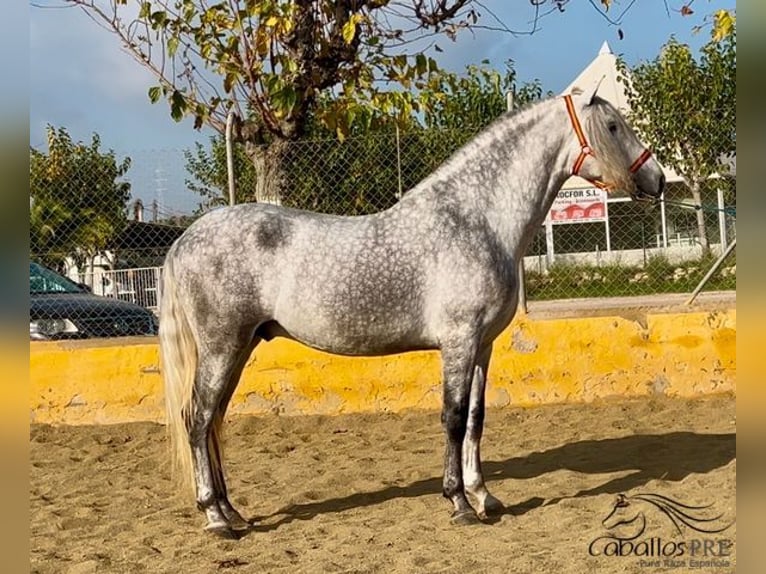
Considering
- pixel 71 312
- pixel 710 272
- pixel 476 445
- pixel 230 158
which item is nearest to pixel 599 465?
pixel 476 445

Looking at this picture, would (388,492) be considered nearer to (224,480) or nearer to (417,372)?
(224,480)

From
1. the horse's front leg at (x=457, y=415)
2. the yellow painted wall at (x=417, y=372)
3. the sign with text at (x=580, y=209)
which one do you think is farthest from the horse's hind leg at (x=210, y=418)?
the sign with text at (x=580, y=209)

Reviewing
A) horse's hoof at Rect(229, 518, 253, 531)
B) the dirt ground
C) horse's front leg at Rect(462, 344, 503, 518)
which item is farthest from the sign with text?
horse's hoof at Rect(229, 518, 253, 531)

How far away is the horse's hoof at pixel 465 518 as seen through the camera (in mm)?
4211

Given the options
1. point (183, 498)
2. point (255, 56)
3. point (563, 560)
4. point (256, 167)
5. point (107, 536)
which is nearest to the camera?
point (563, 560)

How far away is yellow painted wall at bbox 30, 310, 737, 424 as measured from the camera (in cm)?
A: 689

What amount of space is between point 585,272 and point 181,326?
13.1 ft

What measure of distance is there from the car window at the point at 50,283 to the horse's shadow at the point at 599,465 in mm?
3827

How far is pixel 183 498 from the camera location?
4988mm

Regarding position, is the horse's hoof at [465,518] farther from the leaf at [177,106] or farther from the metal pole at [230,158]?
the leaf at [177,106]

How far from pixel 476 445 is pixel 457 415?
1.21 feet

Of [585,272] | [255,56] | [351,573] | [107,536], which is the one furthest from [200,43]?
[351,573]
